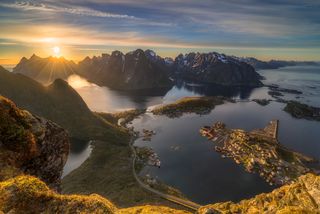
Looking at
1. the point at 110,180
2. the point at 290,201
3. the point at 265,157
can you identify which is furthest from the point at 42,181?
the point at 265,157

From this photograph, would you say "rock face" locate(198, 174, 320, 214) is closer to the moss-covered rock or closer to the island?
the moss-covered rock

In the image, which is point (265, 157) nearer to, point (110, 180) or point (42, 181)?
point (110, 180)

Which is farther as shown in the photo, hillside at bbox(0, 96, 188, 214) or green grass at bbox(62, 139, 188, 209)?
green grass at bbox(62, 139, 188, 209)

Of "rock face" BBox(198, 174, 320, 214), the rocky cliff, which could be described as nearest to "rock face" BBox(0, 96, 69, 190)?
the rocky cliff

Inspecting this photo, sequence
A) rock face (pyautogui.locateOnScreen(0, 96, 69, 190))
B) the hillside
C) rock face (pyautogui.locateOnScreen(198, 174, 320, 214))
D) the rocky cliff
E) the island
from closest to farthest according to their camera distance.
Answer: the hillside → the rocky cliff → rock face (pyautogui.locateOnScreen(0, 96, 69, 190)) → rock face (pyautogui.locateOnScreen(198, 174, 320, 214)) → the island

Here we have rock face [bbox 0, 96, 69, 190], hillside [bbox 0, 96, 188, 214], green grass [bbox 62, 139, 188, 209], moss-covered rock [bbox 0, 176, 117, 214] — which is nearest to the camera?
moss-covered rock [bbox 0, 176, 117, 214]

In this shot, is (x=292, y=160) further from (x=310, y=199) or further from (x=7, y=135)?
(x=7, y=135)
